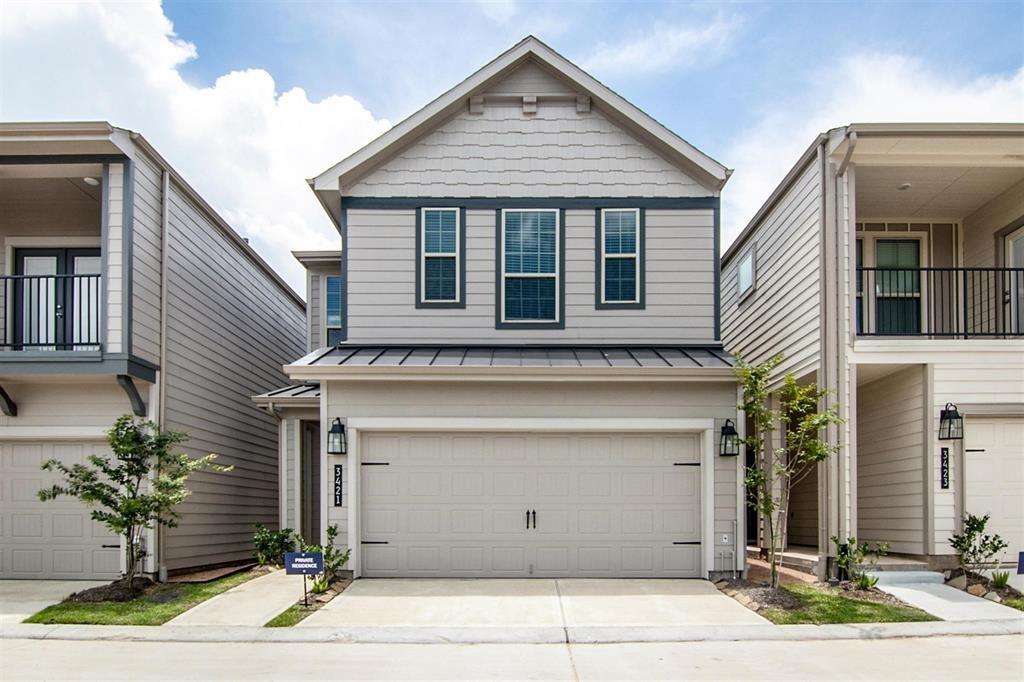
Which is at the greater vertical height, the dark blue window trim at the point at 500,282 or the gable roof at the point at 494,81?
the gable roof at the point at 494,81

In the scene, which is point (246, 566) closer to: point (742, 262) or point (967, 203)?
point (742, 262)

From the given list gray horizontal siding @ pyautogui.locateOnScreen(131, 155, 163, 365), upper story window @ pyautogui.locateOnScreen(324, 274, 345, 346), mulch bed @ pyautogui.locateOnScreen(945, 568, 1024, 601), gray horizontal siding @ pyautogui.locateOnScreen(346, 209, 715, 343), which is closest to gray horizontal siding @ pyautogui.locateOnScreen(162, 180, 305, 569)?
gray horizontal siding @ pyautogui.locateOnScreen(131, 155, 163, 365)

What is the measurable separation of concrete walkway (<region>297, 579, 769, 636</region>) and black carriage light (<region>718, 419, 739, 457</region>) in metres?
1.76

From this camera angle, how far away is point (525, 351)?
41.5 ft

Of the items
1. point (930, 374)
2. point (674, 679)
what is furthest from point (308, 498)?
point (930, 374)

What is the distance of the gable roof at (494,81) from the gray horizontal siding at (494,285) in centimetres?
63

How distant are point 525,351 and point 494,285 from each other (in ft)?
3.76

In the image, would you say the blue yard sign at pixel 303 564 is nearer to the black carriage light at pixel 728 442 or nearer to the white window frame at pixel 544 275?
the white window frame at pixel 544 275

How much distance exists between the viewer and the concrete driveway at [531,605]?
30.4 feet

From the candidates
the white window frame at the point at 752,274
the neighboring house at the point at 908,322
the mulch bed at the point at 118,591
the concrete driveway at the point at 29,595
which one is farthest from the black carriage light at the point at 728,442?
the concrete driveway at the point at 29,595

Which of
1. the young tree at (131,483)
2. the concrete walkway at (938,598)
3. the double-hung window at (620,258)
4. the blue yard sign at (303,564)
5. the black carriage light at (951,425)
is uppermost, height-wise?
the double-hung window at (620,258)

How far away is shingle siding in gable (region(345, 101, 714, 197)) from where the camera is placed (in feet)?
43.0

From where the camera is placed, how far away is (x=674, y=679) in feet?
23.8

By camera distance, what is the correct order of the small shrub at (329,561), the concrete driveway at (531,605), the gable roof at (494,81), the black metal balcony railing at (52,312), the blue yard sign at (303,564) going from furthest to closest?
the gable roof at (494,81)
the black metal balcony railing at (52,312)
the small shrub at (329,561)
the blue yard sign at (303,564)
the concrete driveway at (531,605)
